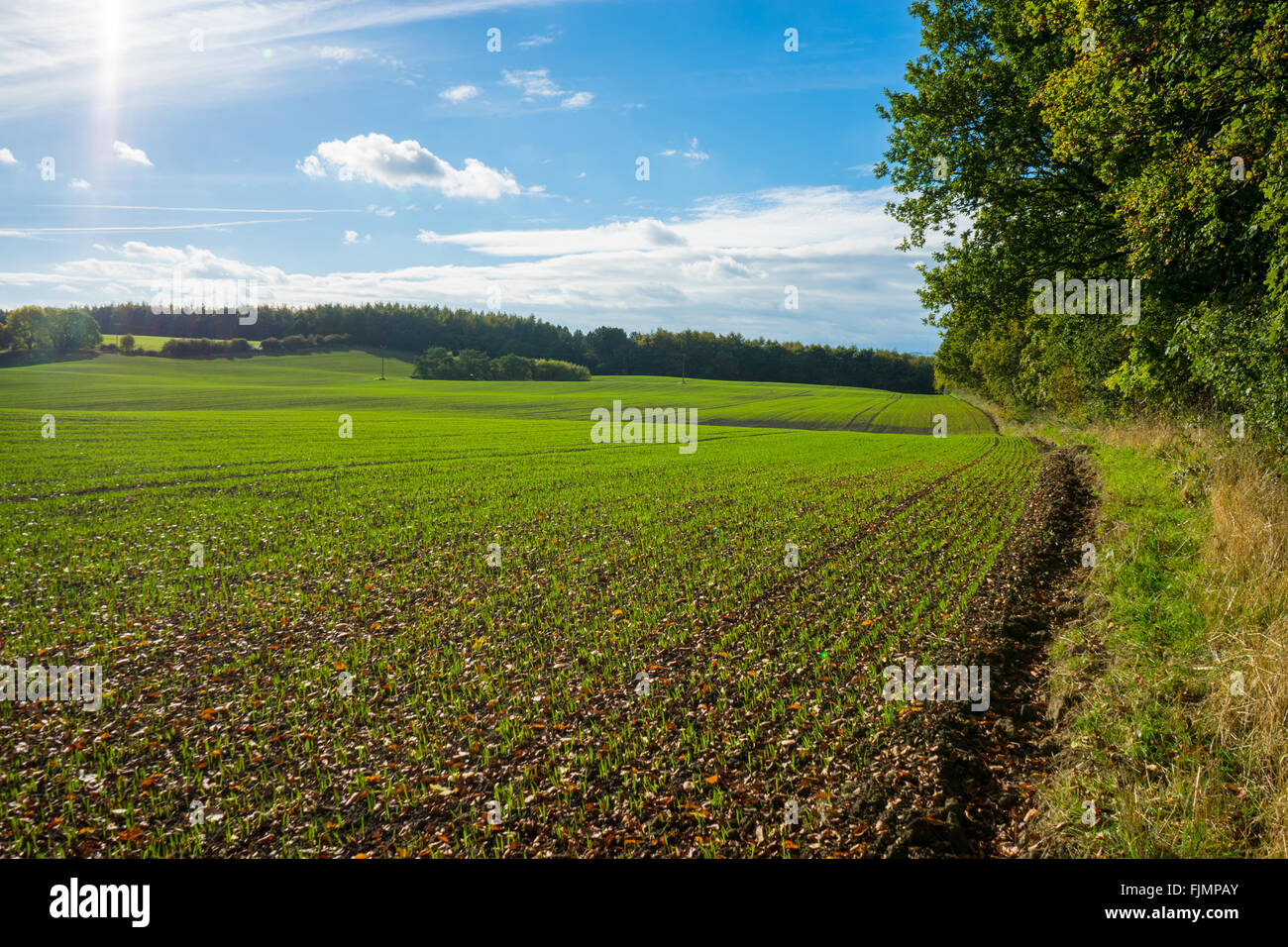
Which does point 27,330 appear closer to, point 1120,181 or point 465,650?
point 465,650

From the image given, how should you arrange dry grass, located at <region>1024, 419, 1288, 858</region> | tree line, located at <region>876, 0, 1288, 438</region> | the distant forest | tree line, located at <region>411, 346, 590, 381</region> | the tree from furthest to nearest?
the distant forest
tree line, located at <region>411, 346, 590, 381</region>
the tree
tree line, located at <region>876, 0, 1288, 438</region>
dry grass, located at <region>1024, 419, 1288, 858</region>

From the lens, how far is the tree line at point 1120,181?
474 inches

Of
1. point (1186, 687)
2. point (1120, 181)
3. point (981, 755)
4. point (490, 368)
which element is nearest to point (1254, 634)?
point (1186, 687)

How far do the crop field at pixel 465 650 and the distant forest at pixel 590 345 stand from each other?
139 meters

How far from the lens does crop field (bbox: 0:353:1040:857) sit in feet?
21.4

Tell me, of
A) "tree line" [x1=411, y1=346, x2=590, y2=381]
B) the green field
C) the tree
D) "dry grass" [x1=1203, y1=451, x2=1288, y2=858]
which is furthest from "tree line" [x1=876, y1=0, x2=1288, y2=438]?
the green field

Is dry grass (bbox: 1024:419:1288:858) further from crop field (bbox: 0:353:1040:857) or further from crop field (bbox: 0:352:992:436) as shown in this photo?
crop field (bbox: 0:352:992:436)

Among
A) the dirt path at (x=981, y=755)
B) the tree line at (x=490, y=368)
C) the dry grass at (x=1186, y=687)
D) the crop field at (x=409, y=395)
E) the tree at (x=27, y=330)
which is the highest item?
the tree at (x=27, y=330)

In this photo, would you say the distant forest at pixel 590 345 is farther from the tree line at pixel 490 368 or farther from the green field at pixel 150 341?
the tree line at pixel 490 368

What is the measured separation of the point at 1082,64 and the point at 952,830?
16.8 metres

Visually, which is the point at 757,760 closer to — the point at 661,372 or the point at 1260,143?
the point at 1260,143

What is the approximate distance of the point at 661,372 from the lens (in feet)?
541

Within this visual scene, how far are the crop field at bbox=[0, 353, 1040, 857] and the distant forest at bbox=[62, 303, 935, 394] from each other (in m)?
139

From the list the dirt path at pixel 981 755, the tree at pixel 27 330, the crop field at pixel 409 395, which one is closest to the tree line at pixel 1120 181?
the dirt path at pixel 981 755
